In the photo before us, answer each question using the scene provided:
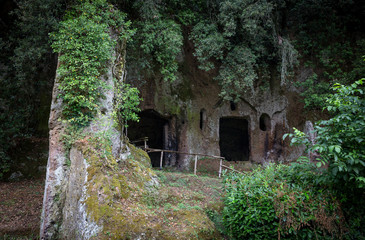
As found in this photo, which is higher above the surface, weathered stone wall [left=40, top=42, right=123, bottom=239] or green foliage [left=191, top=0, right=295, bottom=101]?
green foliage [left=191, top=0, right=295, bottom=101]

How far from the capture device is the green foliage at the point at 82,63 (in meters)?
6.66

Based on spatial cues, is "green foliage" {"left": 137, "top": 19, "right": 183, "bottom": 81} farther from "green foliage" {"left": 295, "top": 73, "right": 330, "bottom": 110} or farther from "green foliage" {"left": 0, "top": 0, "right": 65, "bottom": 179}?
"green foliage" {"left": 295, "top": 73, "right": 330, "bottom": 110}

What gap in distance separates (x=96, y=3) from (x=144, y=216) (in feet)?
23.0

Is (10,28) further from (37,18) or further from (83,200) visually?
(83,200)

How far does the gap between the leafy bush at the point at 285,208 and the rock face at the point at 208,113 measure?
9.09 metres

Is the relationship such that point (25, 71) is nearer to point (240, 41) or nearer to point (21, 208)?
point (21, 208)

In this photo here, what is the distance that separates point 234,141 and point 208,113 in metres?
6.60

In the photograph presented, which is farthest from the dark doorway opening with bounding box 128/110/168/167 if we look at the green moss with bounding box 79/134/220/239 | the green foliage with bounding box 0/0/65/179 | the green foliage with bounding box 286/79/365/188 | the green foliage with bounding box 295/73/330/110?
the green foliage with bounding box 286/79/365/188

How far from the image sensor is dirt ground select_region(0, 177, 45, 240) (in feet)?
23.4

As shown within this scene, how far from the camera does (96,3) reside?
8.19 metres

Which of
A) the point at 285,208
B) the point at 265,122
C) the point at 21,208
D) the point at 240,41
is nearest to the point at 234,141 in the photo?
the point at 265,122

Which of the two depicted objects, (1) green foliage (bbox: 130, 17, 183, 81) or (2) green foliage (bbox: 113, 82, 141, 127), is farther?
(1) green foliage (bbox: 130, 17, 183, 81)

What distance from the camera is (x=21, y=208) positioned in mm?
8203

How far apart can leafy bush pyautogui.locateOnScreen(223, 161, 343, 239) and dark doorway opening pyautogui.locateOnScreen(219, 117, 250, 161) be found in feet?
50.1
